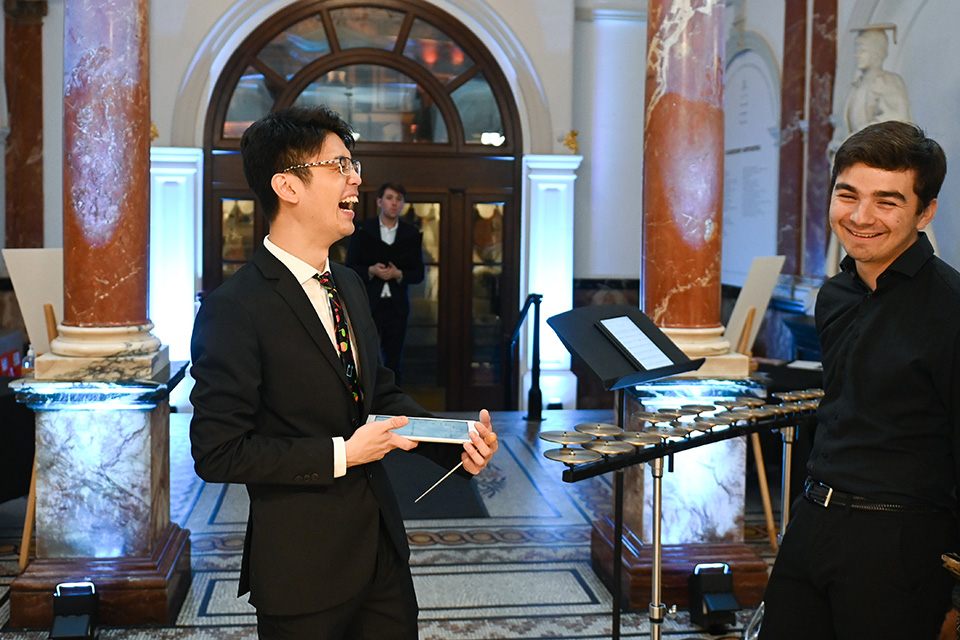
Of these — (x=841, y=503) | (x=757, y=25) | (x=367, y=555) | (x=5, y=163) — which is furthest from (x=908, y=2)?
(x=5, y=163)

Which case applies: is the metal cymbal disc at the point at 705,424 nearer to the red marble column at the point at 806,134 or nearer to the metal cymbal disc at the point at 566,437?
the metal cymbal disc at the point at 566,437

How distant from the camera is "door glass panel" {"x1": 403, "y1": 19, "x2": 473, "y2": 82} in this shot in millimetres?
9008

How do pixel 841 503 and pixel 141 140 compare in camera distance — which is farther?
pixel 141 140

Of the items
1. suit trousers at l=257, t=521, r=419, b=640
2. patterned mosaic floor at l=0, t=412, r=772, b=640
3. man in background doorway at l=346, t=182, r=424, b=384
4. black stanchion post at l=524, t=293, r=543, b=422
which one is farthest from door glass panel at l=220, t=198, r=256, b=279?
suit trousers at l=257, t=521, r=419, b=640

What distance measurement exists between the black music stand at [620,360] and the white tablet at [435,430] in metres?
1.04

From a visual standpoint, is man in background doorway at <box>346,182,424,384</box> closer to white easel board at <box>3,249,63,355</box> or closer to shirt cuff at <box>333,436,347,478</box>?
white easel board at <box>3,249,63,355</box>

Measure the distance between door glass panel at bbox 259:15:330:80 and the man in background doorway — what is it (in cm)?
224

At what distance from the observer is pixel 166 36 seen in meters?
8.43

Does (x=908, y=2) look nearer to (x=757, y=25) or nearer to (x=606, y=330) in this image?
(x=757, y=25)

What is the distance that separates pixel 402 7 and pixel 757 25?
3183 millimetres

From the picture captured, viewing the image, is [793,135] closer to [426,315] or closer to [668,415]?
[426,315]

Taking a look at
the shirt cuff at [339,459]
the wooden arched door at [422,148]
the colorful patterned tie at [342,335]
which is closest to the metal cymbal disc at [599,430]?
the colorful patterned tie at [342,335]

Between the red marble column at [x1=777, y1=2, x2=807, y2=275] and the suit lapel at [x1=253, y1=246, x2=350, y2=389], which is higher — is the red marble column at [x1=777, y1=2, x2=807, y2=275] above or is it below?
above

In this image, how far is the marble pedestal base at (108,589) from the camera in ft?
12.3
